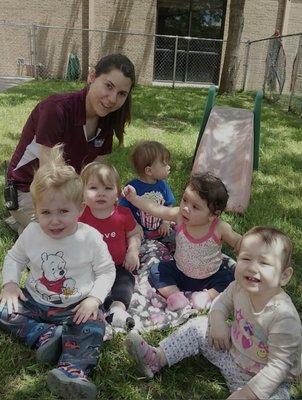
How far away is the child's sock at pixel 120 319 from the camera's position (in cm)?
254

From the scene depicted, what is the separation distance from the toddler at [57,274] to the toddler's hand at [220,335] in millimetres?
538

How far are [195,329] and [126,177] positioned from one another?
283 cm

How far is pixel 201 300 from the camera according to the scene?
2.77 m

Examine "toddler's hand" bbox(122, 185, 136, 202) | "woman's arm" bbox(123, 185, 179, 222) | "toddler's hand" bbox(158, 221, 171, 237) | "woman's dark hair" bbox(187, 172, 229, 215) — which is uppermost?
"woman's dark hair" bbox(187, 172, 229, 215)

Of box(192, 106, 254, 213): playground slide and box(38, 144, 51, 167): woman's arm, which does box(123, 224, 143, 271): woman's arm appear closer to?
box(38, 144, 51, 167): woman's arm

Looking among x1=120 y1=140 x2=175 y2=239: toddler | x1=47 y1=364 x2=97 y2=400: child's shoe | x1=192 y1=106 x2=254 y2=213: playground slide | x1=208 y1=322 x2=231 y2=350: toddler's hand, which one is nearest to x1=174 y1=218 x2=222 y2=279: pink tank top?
x1=120 y1=140 x2=175 y2=239: toddler

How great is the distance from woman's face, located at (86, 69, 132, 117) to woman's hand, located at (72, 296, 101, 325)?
1.44 metres

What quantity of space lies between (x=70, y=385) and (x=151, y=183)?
1844 millimetres

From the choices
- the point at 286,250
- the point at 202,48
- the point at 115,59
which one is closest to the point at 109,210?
the point at 115,59

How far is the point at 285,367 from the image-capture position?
1.90 metres

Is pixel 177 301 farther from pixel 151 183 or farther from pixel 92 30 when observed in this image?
pixel 92 30

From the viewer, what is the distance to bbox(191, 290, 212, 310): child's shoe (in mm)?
2744

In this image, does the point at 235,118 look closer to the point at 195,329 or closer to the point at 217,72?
the point at 195,329

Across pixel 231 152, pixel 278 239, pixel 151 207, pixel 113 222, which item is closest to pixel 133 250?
pixel 113 222
